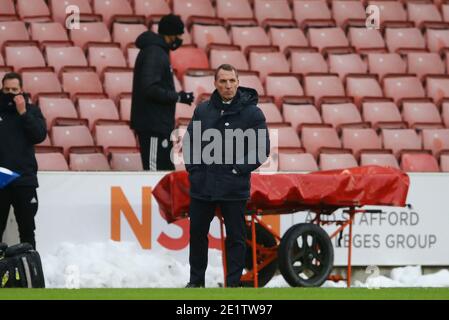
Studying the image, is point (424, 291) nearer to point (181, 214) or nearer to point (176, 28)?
point (181, 214)

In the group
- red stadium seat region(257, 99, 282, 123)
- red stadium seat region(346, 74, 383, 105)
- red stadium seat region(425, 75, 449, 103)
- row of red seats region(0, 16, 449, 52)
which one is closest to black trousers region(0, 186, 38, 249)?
row of red seats region(0, 16, 449, 52)

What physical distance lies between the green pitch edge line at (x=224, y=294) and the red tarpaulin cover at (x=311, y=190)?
5.52 ft

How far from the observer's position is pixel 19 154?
37.8 ft

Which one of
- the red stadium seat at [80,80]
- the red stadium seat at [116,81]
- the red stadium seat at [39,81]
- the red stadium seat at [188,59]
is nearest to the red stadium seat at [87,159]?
the red stadium seat at [39,81]

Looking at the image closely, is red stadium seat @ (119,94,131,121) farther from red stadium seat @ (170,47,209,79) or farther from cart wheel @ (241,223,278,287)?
cart wheel @ (241,223,278,287)

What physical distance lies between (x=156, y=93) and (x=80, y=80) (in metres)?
2.41

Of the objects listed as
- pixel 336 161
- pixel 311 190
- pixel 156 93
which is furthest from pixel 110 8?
pixel 311 190

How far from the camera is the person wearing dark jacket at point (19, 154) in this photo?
1147 cm

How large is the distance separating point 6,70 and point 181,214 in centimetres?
373

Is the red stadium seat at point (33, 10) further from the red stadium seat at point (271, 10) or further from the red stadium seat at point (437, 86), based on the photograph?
the red stadium seat at point (437, 86)

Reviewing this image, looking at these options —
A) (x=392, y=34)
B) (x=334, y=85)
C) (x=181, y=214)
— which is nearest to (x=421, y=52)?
(x=392, y=34)

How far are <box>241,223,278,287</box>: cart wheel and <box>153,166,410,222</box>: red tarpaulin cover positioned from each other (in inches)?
16.1

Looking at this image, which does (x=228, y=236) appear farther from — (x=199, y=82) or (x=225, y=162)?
(x=199, y=82)

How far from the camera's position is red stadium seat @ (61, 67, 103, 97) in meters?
14.6
